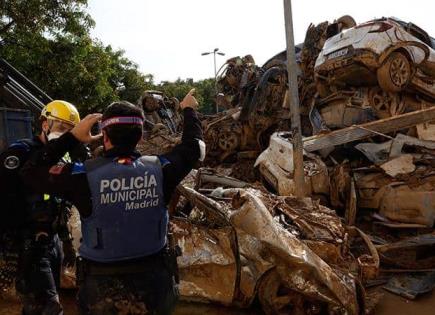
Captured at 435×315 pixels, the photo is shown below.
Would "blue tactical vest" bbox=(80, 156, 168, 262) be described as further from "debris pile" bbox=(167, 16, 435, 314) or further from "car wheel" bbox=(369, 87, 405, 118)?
"car wheel" bbox=(369, 87, 405, 118)

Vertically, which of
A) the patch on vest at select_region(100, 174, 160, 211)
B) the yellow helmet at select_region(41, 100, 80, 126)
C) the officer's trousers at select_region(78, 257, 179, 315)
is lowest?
the officer's trousers at select_region(78, 257, 179, 315)

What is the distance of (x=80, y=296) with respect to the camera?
6.16 feet

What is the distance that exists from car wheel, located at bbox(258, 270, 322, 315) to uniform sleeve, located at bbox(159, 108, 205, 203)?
1835mm

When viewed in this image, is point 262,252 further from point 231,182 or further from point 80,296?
point 231,182

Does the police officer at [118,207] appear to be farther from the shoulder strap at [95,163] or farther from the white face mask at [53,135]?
the white face mask at [53,135]

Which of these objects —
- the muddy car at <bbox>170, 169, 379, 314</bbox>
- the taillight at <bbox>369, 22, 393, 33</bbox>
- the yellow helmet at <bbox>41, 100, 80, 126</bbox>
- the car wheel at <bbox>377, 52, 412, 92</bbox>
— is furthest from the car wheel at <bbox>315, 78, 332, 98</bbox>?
the yellow helmet at <bbox>41, 100, 80, 126</bbox>

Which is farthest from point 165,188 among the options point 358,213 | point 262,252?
point 358,213

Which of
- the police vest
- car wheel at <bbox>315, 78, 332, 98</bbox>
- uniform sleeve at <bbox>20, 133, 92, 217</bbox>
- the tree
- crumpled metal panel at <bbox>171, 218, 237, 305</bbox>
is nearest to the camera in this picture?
uniform sleeve at <bbox>20, 133, 92, 217</bbox>

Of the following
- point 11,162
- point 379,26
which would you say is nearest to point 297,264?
point 11,162

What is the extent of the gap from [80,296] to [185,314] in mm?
1853

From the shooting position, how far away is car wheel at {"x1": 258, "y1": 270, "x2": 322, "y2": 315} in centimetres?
352

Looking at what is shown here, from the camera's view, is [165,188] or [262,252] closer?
[165,188]

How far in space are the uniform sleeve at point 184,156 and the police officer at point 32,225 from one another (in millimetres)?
984

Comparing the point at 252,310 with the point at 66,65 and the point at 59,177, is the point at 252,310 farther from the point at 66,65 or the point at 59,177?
the point at 66,65
